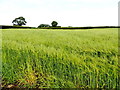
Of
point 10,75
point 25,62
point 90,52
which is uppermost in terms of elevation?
point 90,52

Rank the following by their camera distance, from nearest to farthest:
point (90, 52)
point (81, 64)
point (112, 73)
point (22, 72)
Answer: point (112, 73) → point (81, 64) → point (22, 72) → point (90, 52)

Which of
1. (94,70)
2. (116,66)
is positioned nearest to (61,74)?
(94,70)

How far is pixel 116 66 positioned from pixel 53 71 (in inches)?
41.5

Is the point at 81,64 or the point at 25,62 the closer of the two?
the point at 81,64

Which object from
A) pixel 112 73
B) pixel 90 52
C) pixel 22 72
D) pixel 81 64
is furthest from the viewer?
pixel 90 52

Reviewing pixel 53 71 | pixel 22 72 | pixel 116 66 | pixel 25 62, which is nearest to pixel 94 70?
pixel 116 66

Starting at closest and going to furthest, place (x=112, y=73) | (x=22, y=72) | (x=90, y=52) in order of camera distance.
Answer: (x=112, y=73)
(x=22, y=72)
(x=90, y=52)

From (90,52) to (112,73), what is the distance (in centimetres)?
83

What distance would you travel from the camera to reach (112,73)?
2.10 m

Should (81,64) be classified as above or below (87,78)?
above

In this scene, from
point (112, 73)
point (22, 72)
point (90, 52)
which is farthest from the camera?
point (90, 52)

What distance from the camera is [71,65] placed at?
2373 millimetres

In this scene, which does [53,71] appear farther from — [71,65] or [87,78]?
[87,78]

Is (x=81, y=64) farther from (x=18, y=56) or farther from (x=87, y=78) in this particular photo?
Answer: (x=18, y=56)
